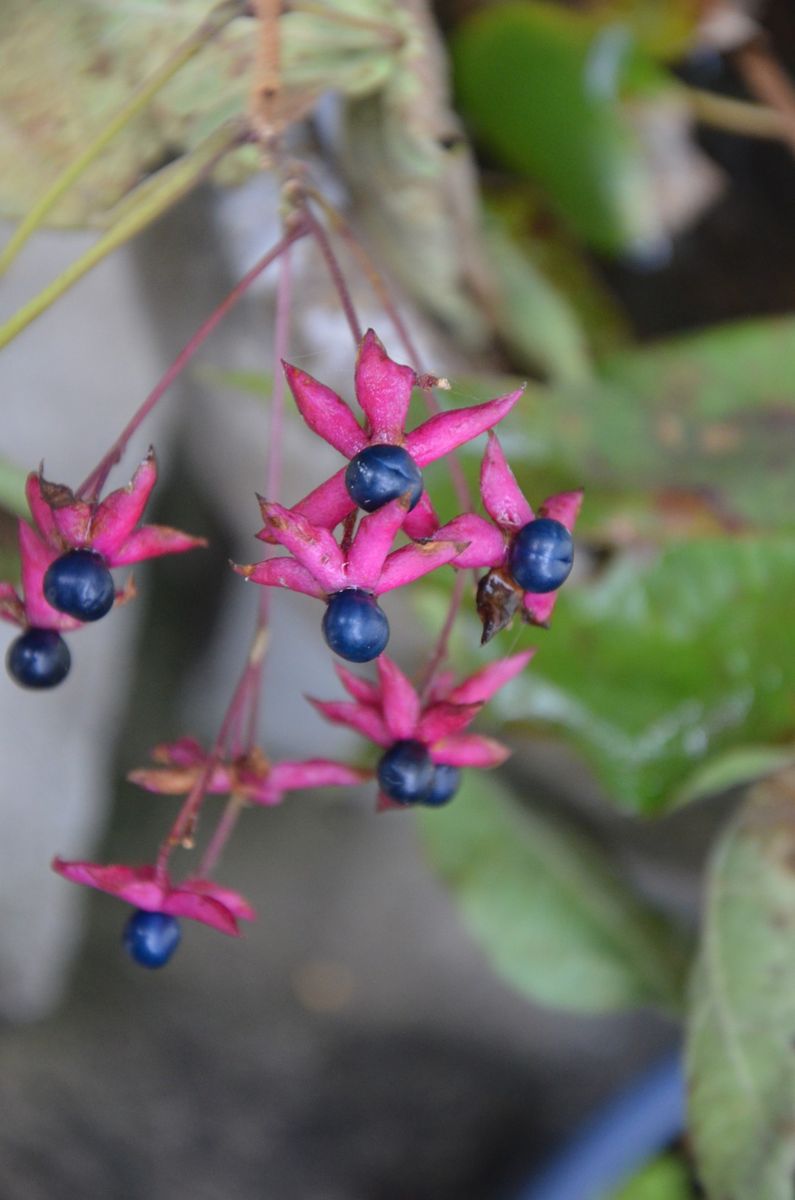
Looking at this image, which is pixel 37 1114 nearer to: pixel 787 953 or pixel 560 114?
pixel 787 953

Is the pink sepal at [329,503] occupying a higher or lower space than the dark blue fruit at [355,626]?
higher

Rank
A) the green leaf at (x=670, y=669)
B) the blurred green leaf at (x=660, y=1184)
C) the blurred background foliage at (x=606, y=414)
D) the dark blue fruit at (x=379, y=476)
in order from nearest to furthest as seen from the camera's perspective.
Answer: the dark blue fruit at (x=379, y=476)
the blurred background foliage at (x=606, y=414)
the green leaf at (x=670, y=669)
the blurred green leaf at (x=660, y=1184)

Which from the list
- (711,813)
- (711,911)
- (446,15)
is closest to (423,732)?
(711,911)

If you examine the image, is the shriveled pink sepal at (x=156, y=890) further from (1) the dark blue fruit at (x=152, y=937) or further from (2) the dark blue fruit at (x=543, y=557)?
(2) the dark blue fruit at (x=543, y=557)

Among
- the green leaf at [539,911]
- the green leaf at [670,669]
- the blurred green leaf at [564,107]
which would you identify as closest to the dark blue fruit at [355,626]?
the green leaf at [670,669]

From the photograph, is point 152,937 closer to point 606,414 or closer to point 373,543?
point 373,543

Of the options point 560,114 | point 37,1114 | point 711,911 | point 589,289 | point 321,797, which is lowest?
point 321,797
